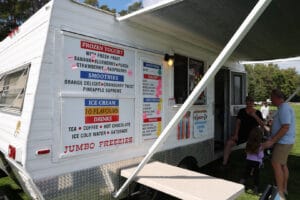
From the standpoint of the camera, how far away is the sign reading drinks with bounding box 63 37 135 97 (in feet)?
8.82

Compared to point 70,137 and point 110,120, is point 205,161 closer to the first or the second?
point 110,120

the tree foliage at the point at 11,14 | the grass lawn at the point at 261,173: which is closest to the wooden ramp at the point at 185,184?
the grass lawn at the point at 261,173

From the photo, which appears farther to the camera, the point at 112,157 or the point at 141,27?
the point at 141,27

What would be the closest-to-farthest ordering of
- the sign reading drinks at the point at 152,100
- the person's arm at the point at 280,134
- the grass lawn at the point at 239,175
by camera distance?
the sign reading drinks at the point at 152,100 → the person's arm at the point at 280,134 → the grass lawn at the point at 239,175

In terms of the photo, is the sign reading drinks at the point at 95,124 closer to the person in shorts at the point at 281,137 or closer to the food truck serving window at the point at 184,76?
the food truck serving window at the point at 184,76

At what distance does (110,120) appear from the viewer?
119 inches

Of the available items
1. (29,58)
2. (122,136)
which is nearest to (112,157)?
(122,136)

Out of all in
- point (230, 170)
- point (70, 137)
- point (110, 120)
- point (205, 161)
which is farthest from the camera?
point (230, 170)

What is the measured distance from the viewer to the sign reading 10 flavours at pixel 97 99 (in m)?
2.67

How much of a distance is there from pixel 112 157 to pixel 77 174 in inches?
19.2

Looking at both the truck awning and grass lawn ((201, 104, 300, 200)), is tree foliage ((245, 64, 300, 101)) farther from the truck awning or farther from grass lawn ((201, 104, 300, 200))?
the truck awning

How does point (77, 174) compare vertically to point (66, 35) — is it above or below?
below

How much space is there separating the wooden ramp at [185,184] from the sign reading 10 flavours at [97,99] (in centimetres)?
49

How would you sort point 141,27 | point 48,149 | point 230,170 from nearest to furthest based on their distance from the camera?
1. point 48,149
2. point 141,27
3. point 230,170
